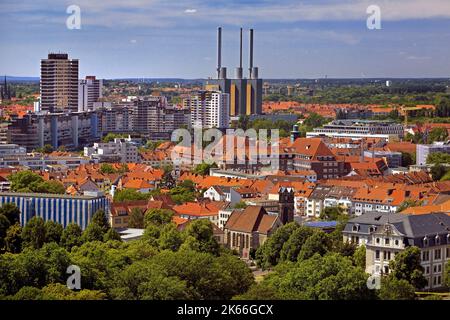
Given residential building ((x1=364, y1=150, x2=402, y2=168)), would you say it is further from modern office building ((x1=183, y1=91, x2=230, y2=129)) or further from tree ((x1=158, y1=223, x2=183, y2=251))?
tree ((x1=158, y1=223, x2=183, y2=251))

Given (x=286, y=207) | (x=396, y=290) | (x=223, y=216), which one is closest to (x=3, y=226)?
(x=223, y=216)

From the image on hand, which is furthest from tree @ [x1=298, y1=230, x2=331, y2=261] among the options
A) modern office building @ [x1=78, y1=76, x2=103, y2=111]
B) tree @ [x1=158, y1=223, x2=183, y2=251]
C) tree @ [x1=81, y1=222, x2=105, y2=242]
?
modern office building @ [x1=78, y1=76, x2=103, y2=111]

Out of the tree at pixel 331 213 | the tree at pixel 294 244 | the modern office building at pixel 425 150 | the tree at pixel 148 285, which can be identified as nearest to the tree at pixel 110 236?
the tree at pixel 294 244

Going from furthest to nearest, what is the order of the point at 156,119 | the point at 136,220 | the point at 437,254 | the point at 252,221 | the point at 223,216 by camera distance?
the point at 156,119, the point at 223,216, the point at 136,220, the point at 252,221, the point at 437,254

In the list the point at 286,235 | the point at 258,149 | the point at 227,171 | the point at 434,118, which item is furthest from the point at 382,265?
the point at 434,118

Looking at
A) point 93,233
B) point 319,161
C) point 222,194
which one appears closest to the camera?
point 93,233

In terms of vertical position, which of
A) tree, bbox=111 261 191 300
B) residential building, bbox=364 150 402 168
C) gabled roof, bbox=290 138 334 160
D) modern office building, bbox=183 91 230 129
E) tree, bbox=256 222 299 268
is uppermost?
modern office building, bbox=183 91 230 129

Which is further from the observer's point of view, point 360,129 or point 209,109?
point 209,109

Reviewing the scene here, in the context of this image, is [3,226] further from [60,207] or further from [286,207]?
[286,207]
